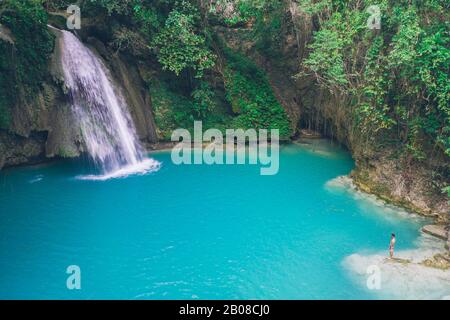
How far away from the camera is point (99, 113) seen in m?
16.4

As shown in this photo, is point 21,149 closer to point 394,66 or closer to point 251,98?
point 251,98

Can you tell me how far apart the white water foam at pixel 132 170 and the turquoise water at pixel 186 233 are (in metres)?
0.47

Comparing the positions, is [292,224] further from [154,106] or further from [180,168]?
[154,106]

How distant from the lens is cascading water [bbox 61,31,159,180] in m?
15.8

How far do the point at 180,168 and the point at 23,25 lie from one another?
7701 mm

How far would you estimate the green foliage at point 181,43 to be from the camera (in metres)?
18.2

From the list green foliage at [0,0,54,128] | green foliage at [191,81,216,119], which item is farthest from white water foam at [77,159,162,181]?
green foliage at [191,81,216,119]

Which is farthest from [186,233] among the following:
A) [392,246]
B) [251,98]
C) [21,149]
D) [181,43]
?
[251,98]

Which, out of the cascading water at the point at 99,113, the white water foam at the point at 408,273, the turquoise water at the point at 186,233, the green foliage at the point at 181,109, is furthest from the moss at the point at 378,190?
the cascading water at the point at 99,113

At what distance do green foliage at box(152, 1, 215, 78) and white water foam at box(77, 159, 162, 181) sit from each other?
4.43 metres

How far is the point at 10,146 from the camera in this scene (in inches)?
591
